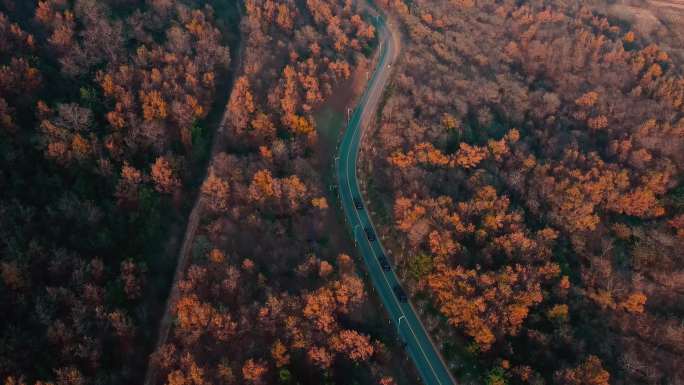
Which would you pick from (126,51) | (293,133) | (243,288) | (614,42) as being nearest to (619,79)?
(614,42)

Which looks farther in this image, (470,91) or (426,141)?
(470,91)

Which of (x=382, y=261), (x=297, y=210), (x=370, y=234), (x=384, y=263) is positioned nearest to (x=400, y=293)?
(x=384, y=263)

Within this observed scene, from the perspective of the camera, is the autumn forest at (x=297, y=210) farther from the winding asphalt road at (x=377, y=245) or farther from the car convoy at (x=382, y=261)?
the winding asphalt road at (x=377, y=245)

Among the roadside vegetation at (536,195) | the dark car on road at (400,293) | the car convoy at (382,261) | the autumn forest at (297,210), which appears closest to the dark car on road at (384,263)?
the car convoy at (382,261)

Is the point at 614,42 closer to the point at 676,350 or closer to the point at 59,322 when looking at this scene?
the point at 676,350

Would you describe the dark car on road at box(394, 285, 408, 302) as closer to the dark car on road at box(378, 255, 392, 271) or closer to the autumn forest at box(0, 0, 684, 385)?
the autumn forest at box(0, 0, 684, 385)

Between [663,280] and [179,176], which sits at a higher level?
[663,280]

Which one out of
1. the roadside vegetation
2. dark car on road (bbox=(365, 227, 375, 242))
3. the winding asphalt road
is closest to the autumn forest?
the roadside vegetation

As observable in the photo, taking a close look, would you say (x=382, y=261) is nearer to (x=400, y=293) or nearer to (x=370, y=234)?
(x=370, y=234)
